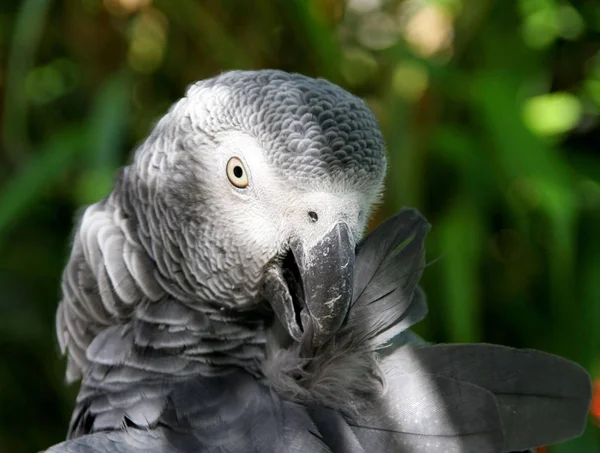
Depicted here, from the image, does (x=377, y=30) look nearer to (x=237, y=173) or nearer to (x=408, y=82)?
(x=408, y=82)

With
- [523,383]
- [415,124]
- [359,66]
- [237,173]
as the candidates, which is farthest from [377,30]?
[523,383]

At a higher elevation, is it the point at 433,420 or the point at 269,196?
the point at 269,196

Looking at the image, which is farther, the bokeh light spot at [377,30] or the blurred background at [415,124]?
the bokeh light spot at [377,30]

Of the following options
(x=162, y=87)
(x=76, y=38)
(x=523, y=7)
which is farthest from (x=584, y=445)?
(x=76, y=38)

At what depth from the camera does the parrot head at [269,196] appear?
912mm

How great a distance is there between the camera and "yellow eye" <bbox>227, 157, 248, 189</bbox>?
3.15 ft

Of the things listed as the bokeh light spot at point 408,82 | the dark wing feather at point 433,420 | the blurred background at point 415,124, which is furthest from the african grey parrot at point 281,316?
the bokeh light spot at point 408,82

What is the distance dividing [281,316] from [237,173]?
210 mm

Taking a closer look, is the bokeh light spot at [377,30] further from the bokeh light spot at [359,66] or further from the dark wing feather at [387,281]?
the dark wing feather at [387,281]

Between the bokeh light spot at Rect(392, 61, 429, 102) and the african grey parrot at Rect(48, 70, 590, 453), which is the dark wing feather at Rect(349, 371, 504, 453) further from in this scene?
the bokeh light spot at Rect(392, 61, 429, 102)

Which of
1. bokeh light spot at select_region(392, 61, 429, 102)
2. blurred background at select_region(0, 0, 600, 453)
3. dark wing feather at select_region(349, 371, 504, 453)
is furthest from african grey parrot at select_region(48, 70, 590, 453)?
bokeh light spot at select_region(392, 61, 429, 102)

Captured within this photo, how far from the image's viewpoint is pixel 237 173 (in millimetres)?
970

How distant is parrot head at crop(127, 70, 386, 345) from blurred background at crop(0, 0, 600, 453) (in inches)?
30.2

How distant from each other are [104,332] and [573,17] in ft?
5.38
